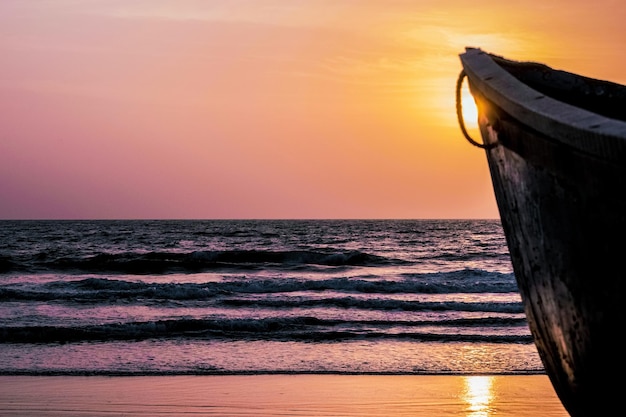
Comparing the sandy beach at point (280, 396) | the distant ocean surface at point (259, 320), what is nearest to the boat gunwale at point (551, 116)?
the sandy beach at point (280, 396)

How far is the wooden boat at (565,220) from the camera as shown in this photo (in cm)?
221

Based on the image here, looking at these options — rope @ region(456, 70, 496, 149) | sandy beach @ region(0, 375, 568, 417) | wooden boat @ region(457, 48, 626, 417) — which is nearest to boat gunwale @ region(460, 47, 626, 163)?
wooden boat @ region(457, 48, 626, 417)

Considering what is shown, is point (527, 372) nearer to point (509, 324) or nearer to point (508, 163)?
point (509, 324)

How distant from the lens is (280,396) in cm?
767

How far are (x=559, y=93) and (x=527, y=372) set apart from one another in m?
5.87

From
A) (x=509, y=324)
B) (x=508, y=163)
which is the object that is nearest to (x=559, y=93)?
(x=508, y=163)

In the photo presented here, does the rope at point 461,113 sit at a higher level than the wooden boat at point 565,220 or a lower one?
higher

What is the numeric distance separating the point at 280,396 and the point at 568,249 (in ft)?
18.1

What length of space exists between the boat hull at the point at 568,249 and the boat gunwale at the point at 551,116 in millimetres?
35

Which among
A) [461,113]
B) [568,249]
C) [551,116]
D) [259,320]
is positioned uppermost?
[461,113]

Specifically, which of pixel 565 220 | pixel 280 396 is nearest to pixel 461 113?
pixel 565 220

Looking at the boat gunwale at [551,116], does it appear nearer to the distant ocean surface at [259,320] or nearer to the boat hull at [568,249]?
the boat hull at [568,249]

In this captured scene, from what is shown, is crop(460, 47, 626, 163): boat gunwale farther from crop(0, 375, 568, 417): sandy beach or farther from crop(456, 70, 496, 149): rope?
crop(0, 375, 568, 417): sandy beach

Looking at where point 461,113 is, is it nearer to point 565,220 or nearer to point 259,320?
point 565,220
